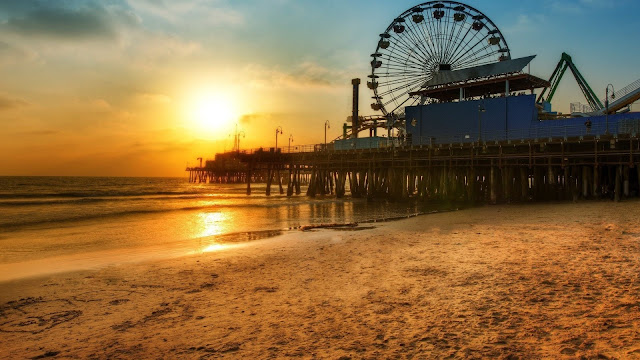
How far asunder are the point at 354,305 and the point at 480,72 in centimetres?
4083

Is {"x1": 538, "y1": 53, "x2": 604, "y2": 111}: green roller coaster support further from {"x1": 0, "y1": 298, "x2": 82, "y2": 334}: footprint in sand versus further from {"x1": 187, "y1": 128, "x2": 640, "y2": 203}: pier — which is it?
{"x1": 0, "y1": 298, "x2": 82, "y2": 334}: footprint in sand

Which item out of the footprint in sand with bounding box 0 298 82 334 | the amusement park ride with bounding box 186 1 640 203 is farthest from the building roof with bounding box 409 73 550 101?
the footprint in sand with bounding box 0 298 82 334

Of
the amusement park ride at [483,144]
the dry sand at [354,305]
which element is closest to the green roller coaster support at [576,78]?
the amusement park ride at [483,144]

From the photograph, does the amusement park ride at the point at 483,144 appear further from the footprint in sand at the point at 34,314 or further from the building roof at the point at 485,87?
the footprint in sand at the point at 34,314

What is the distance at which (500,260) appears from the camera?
29.2ft

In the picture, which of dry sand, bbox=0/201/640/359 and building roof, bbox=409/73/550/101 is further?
building roof, bbox=409/73/550/101

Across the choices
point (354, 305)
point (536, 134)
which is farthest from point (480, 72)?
point (354, 305)

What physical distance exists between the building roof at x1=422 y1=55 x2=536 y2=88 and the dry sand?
1291 inches

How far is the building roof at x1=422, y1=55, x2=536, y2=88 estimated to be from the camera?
1524 inches

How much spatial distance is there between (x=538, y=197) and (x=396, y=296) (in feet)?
93.9

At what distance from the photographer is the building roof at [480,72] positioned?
1524 inches

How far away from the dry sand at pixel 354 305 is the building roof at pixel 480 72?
3280 centimetres

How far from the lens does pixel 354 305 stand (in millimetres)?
6461

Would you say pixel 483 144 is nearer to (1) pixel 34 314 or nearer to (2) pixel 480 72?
(2) pixel 480 72
